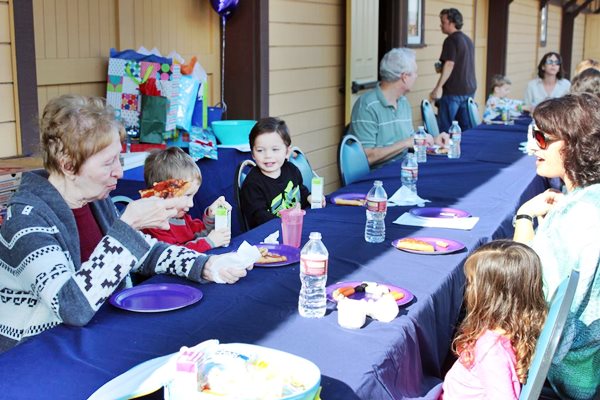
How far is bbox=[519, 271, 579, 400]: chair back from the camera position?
1602 mm

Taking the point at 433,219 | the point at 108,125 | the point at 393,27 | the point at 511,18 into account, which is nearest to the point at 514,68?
the point at 511,18

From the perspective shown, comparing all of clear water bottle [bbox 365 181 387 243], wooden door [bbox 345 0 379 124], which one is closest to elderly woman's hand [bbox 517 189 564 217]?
clear water bottle [bbox 365 181 387 243]

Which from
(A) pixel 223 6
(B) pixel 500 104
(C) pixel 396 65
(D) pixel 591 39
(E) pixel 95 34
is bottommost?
(B) pixel 500 104

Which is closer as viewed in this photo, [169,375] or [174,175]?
[169,375]

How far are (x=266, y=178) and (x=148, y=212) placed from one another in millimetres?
1543

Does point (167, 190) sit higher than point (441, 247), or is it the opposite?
point (167, 190)

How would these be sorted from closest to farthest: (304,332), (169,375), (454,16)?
(169,375), (304,332), (454,16)

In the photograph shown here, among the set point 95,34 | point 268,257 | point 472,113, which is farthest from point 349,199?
→ point 472,113

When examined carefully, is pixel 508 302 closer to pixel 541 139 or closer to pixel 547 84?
pixel 541 139

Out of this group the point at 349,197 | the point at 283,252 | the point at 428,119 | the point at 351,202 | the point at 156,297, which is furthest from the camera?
the point at 428,119

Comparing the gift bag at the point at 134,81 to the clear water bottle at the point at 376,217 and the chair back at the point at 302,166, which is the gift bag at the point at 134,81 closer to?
the chair back at the point at 302,166

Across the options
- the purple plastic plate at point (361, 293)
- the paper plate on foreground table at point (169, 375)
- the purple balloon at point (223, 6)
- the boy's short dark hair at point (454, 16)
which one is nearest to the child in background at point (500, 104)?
the boy's short dark hair at point (454, 16)

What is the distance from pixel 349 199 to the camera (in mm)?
3541

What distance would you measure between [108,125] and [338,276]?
82 cm
